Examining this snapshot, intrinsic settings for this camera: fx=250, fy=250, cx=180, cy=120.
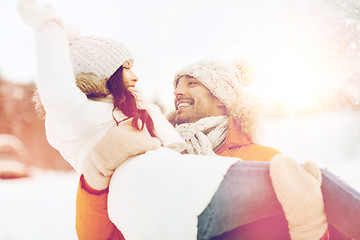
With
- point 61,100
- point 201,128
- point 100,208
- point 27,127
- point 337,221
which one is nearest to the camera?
point 337,221

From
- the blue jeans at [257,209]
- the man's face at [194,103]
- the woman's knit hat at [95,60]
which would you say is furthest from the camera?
the man's face at [194,103]

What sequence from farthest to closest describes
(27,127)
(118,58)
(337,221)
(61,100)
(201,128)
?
(27,127)
(201,128)
(118,58)
(61,100)
(337,221)

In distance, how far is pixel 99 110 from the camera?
91 cm

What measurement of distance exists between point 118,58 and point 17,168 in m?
8.43

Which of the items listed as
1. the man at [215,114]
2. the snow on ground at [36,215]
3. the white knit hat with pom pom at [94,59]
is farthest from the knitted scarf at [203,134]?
the snow on ground at [36,215]

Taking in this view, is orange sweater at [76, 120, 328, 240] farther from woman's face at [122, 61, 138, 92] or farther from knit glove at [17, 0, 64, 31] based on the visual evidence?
knit glove at [17, 0, 64, 31]

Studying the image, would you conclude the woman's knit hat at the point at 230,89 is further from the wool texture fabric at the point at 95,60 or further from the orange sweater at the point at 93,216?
the orange sweater at the point at 93,216

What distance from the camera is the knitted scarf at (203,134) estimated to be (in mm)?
1377

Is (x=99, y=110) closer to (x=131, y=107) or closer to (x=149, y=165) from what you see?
(x=131, y=107)

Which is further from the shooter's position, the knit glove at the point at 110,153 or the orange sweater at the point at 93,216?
the orange sweater at the point at 93,216

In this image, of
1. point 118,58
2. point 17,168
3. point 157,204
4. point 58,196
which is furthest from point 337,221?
point 17,168

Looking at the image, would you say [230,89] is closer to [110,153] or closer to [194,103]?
[194,103]

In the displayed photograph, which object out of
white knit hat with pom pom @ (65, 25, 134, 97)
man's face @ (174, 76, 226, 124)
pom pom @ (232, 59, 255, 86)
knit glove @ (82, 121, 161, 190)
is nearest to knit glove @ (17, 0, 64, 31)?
white knit hat with pom pom @ (65, 25, 134, 97)

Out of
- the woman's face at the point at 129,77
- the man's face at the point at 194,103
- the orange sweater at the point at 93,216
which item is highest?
the woman's face at the point at 129,77
